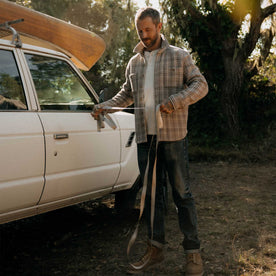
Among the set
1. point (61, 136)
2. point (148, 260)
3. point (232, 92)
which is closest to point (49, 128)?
point (61, 136)

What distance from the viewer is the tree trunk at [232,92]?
932cm

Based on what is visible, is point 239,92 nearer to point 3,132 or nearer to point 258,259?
point 258,259

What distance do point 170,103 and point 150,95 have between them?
0.29m

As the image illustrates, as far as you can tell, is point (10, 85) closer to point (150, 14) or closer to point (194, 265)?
point (150, 14)

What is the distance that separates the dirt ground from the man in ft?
1.48

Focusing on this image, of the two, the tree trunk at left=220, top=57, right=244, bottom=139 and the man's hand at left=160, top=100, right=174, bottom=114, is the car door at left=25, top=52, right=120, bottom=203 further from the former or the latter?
the tree trunk at left=220, top=57, right=244, bottom=139

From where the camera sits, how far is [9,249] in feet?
12.6

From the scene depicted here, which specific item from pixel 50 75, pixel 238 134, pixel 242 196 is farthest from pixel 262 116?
pixel 50 75

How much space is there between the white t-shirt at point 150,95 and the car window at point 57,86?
92 cm

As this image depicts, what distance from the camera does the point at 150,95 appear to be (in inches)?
118

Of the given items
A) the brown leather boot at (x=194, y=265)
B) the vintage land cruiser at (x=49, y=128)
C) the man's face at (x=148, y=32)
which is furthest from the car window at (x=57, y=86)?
the brown leather boot at (x=194, y=265)

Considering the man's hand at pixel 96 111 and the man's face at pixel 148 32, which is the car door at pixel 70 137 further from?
the man's face at pixel 148 32

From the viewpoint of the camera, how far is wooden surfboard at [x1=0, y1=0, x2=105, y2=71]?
3.35 meters

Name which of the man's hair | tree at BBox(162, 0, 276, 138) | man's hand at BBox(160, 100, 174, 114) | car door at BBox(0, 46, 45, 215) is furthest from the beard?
tree at BBox(162, 0, 276, 138)
